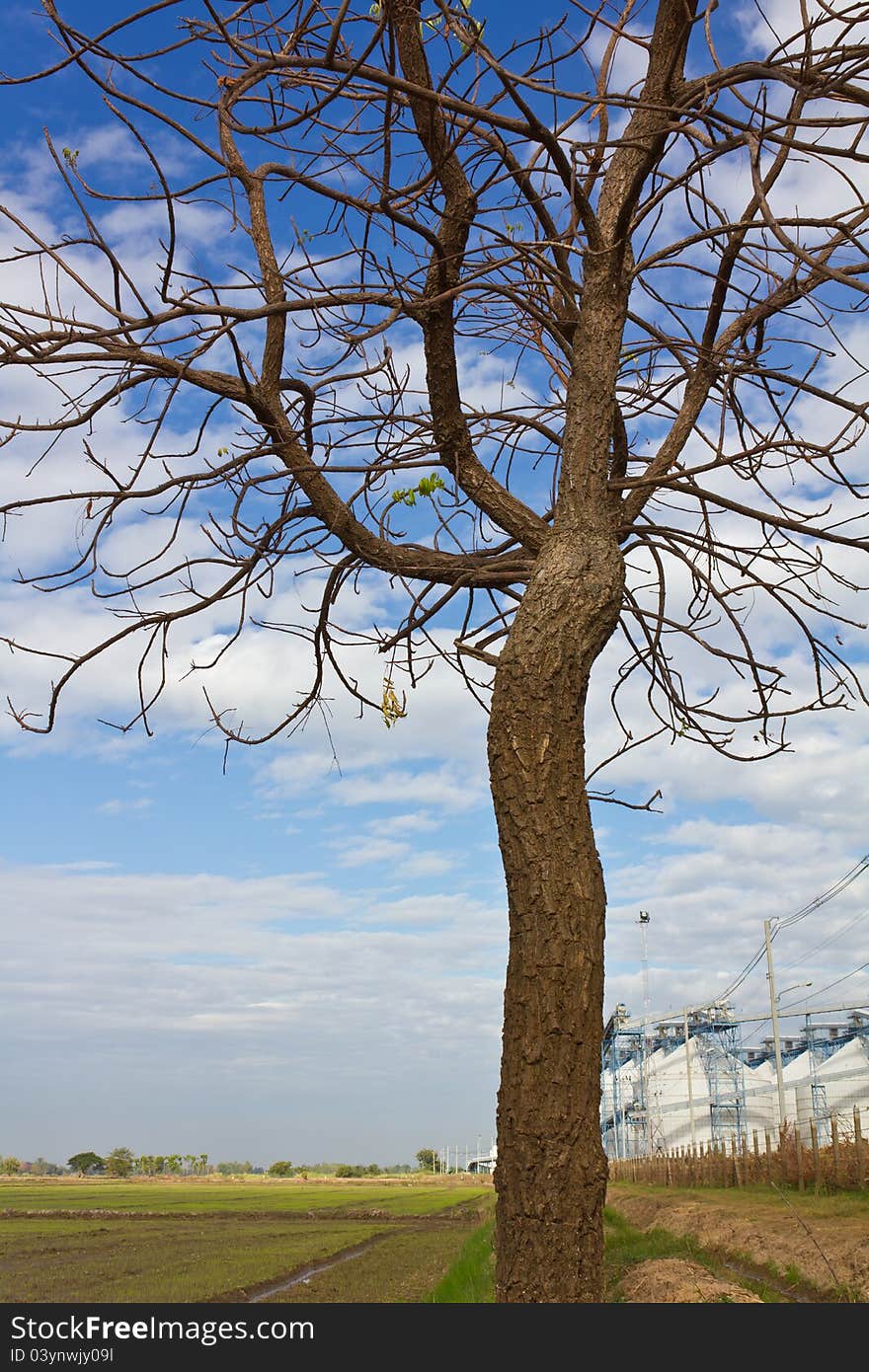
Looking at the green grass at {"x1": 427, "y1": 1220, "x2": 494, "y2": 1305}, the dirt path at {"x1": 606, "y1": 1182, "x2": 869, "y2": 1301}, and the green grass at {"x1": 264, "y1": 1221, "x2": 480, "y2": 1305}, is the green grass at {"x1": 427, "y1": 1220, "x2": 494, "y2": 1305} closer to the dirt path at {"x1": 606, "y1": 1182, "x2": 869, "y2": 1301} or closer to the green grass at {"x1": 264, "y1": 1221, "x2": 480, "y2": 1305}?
the green grass at {"x1": 264, "y1": 1221, "x2": 480, "y2": 1305}

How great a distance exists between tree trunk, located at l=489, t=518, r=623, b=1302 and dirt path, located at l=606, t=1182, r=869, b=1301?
3.39 m

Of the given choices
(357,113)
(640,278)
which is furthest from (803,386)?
(357,113)

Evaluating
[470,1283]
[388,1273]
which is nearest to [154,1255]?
[388,1273]

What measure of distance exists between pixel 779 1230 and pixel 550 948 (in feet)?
40.0

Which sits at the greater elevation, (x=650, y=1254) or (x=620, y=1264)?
(x=620, y=1264)

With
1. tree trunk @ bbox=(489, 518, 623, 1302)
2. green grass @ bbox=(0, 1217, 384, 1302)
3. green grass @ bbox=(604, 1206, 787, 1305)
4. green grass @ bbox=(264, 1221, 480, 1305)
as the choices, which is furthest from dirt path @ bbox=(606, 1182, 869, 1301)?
green grass @ bbox=(0, 1217, 384, 1302)

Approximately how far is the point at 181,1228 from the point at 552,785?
108 ft

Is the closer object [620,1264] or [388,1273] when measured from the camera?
[620,1264]

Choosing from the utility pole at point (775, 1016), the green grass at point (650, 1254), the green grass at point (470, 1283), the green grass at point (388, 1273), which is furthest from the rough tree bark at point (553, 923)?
the utility pole at point (775, 1016)

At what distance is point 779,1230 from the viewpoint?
42.2 ft

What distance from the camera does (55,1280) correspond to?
724 inches

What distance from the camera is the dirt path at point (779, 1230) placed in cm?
953

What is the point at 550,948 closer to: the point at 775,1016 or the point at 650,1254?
the point at 650,1254

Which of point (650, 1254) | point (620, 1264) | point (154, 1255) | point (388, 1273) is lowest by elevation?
point (154, 1255)
